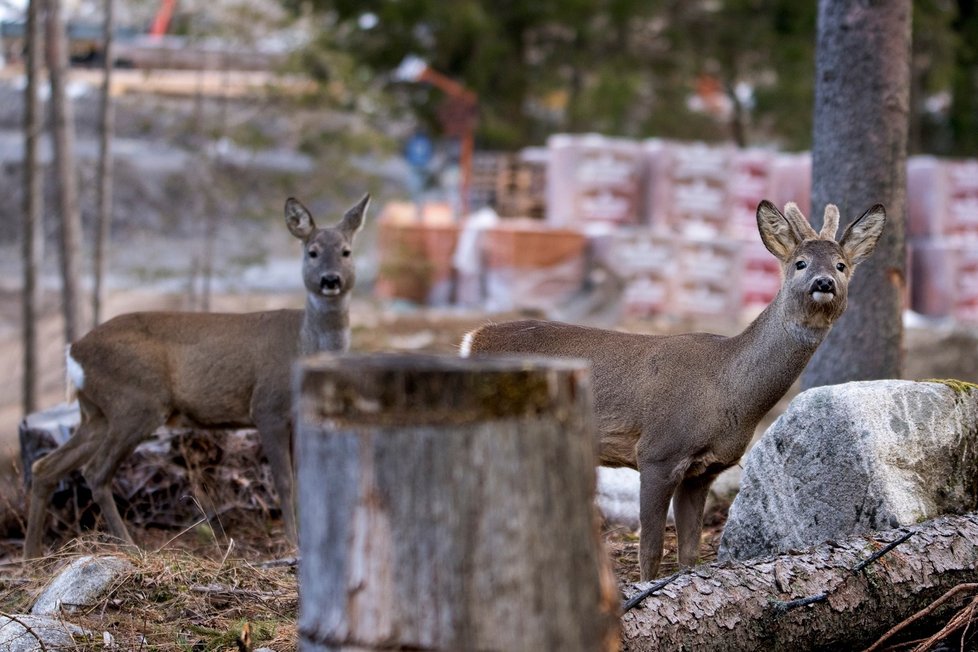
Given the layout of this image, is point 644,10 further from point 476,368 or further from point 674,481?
point 476,368

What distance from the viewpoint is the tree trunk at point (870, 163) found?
6.72m

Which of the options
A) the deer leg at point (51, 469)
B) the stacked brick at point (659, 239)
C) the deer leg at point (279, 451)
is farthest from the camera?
the stacked brick at point (659, 239)

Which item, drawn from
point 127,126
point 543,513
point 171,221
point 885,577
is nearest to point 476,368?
point 543,513

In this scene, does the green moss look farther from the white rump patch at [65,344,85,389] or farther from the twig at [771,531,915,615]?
the white rump patch at [65,344,85,389]

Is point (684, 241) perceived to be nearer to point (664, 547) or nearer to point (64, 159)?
point (64, 159)

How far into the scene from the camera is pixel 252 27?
15.5 meters

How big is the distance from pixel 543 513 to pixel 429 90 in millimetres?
20600

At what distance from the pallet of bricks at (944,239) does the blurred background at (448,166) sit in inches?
1.4

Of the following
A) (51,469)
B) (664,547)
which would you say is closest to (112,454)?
(51,469)

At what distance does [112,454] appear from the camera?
6.52m

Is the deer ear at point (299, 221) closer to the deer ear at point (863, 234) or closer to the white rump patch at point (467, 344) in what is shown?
the white rump patch at point (467, 344)

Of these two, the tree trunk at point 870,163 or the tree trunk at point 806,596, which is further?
the tree trunk at point 870,163

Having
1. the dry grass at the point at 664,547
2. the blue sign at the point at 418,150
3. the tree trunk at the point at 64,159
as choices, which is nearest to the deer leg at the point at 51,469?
the dry grass at the point at 664,547

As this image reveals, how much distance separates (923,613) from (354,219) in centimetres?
451
